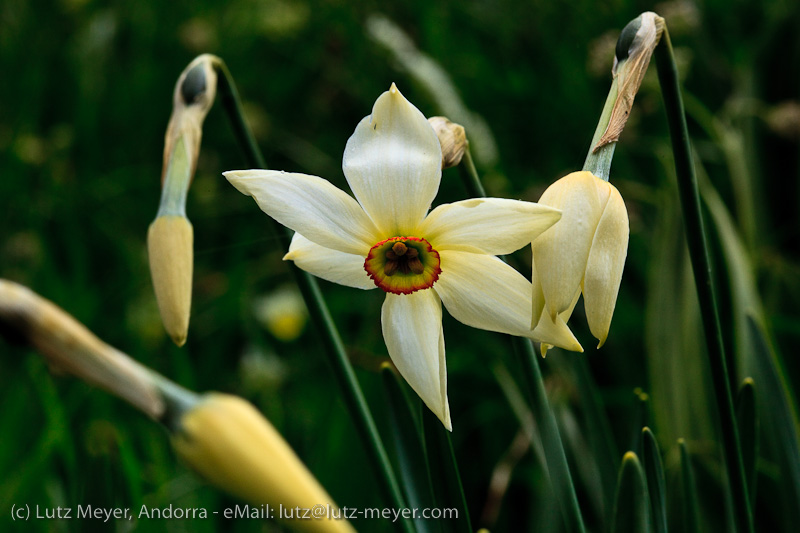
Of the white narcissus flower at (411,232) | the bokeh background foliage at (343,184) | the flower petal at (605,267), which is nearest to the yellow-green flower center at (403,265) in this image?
the white narcissus flower at (411,232)

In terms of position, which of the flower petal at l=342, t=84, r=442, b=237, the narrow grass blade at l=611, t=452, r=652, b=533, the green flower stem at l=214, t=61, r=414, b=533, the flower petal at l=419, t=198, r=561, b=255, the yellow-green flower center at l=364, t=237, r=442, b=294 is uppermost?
the flower petal at l=342, t=84, r=442, b=237

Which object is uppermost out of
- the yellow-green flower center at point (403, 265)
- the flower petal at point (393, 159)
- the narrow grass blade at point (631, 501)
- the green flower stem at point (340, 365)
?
the flower petal at point (393, 159)

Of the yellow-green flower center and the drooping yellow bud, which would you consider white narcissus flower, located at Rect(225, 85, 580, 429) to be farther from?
the drooping yellow bud

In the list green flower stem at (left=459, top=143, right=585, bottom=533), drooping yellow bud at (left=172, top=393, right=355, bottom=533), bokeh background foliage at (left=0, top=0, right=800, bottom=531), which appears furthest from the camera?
bokeh background foliage at (left=0, top=0, right=800, bottom=531)

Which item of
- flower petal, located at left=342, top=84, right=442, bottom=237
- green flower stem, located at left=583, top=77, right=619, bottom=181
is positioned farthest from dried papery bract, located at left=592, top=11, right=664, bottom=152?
flower petal, located at left=342, top=84, right=442, bottom=237

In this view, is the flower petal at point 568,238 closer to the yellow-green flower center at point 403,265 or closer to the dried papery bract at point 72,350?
the yellow-green flower center at point 403,265

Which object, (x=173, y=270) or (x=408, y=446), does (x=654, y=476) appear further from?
(x=173, y=270)
